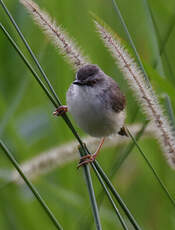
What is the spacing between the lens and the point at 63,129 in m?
4.04

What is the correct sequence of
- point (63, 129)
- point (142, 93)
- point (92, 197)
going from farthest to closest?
1. point (63, 129)
2. point (142, 93)
3. point (92, 197)

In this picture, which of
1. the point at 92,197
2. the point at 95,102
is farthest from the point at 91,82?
the point at 92,197

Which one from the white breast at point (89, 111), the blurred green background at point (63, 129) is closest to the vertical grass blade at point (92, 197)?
the white breast at point (89, 111)

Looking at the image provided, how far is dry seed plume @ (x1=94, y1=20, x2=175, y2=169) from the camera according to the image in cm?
247

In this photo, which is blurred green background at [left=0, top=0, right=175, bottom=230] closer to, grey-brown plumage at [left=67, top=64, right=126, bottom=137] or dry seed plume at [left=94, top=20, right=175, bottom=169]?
grey-brown plumage at [left=67, top=64, right=126, bottom=137]

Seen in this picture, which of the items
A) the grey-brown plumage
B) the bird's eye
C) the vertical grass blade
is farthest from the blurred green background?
the vertical grass blade

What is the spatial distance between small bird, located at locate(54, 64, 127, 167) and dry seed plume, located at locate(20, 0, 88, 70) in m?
0.58

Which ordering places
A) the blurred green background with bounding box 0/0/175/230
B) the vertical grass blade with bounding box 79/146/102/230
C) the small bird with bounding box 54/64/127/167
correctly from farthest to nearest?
1. the blurred green background with bounding box 0/0/175/230
2. the small bird with bounding box 54/64/127/167
3. the vertical grass blade with bounding box 79/146/102/230

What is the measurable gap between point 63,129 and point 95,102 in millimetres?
763

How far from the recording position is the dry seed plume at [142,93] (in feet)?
8.11

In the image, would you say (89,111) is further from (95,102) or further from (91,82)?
(91,82)

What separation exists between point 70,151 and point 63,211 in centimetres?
83

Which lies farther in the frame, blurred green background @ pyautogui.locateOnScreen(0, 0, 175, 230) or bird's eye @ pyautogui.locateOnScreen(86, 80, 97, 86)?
blurred green background @ pyautogui.locateOnScreen(0, 0, 175, 230)

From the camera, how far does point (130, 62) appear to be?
98.5 inches
